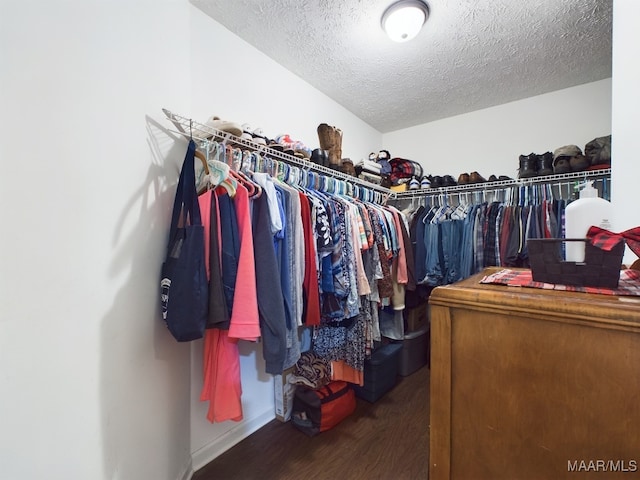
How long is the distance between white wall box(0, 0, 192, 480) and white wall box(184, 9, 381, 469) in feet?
0.95

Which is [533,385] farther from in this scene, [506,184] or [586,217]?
[506,184]

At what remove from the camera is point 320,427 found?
1643 mm

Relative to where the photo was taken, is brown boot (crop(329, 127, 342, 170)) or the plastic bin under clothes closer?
brown boot (crop(329, 127, 342, 170))

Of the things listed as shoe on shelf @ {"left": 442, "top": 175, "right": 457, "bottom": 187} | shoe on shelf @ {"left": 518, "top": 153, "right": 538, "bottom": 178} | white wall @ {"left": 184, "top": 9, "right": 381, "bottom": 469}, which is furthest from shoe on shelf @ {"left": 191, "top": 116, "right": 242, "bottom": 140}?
shoe on shelf @ {"left": 518, "top": 153, "right": 538, "bottom": 178}

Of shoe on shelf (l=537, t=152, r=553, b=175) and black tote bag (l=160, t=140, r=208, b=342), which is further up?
shoe on shelf (l=537, t=152, r=553, b=175)

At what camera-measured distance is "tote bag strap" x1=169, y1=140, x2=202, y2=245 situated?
3.37 feet

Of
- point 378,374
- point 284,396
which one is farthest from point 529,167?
point 284,396

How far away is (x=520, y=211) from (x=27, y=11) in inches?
104

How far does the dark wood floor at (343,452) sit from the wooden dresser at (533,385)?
3.81 ft

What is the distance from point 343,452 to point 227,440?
2.15 ft

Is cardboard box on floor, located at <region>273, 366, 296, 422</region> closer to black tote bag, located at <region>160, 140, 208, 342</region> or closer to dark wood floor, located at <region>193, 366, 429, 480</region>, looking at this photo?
dark wood floor, located at <region>193, 366, 429, 480</region>

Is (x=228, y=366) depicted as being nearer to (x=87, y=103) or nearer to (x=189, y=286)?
(x=189, y=286)

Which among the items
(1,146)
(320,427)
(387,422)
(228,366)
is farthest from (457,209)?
(1,146)

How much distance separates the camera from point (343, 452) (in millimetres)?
1495
